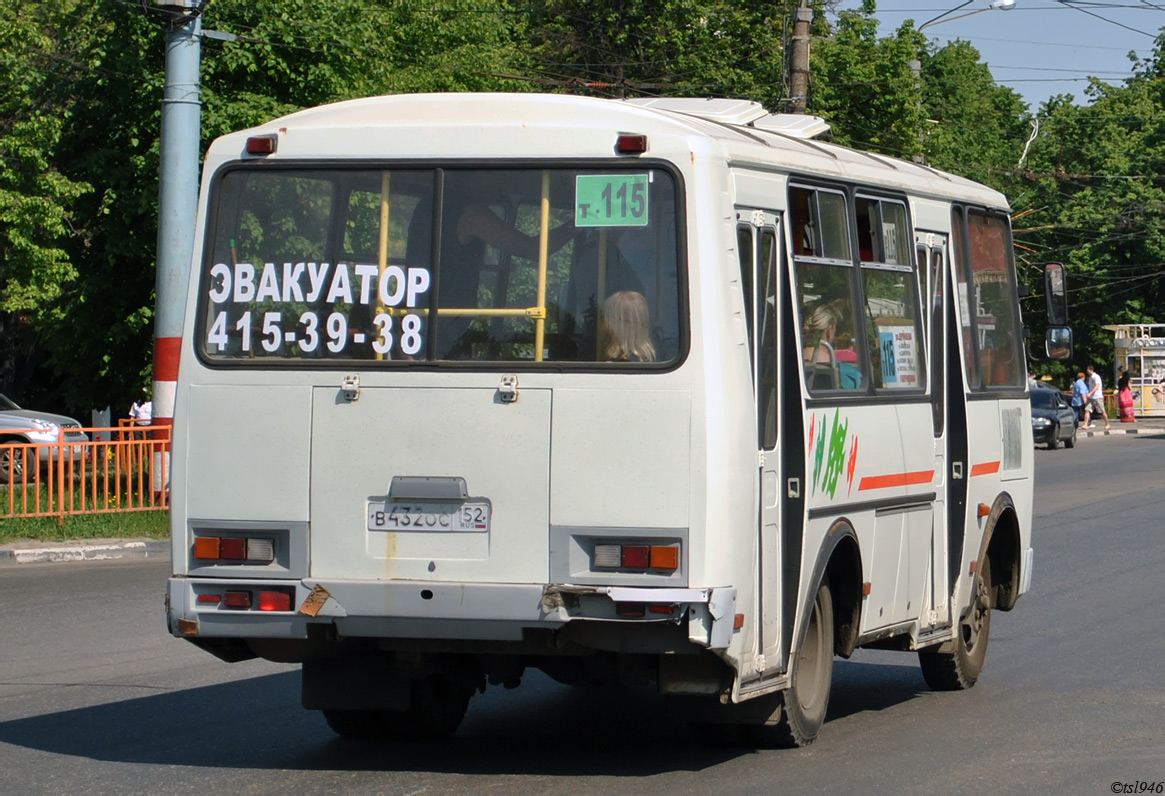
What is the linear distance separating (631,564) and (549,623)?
0.38 m

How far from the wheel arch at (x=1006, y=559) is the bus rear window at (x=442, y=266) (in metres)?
4.18

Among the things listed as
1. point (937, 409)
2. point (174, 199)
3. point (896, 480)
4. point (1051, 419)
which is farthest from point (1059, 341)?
point (1051, 419)

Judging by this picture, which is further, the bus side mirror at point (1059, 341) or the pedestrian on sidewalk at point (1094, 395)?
the pedestrian on sidewalk at point (1094, 395)

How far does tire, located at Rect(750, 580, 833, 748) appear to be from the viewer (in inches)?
292

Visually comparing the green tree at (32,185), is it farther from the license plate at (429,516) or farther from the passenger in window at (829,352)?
A: the license plate at (429,516)

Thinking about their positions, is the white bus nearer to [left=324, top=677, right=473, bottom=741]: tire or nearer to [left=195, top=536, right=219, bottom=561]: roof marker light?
[left=195, top=536, right=219, bottom=561]: roof marker light

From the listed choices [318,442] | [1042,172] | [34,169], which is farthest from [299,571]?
[1042,172]

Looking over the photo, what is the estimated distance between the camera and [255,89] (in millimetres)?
23953

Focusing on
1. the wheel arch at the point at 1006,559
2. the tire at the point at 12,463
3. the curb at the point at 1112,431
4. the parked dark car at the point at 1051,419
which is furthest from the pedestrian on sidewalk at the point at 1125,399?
the wheel arch at the point at 1006,559

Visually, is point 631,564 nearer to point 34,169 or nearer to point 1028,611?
point 1028,611

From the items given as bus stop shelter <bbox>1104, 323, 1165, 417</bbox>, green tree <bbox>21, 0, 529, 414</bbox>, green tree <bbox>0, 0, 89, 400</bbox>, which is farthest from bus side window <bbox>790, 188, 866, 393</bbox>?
bus stop shelter <bbox>1104, 323, 1165, 417</bbox>

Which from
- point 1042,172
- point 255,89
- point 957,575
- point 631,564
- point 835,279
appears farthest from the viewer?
point 1042,172

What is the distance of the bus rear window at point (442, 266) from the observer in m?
6.64

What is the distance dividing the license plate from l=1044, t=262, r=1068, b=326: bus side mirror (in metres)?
5.27
